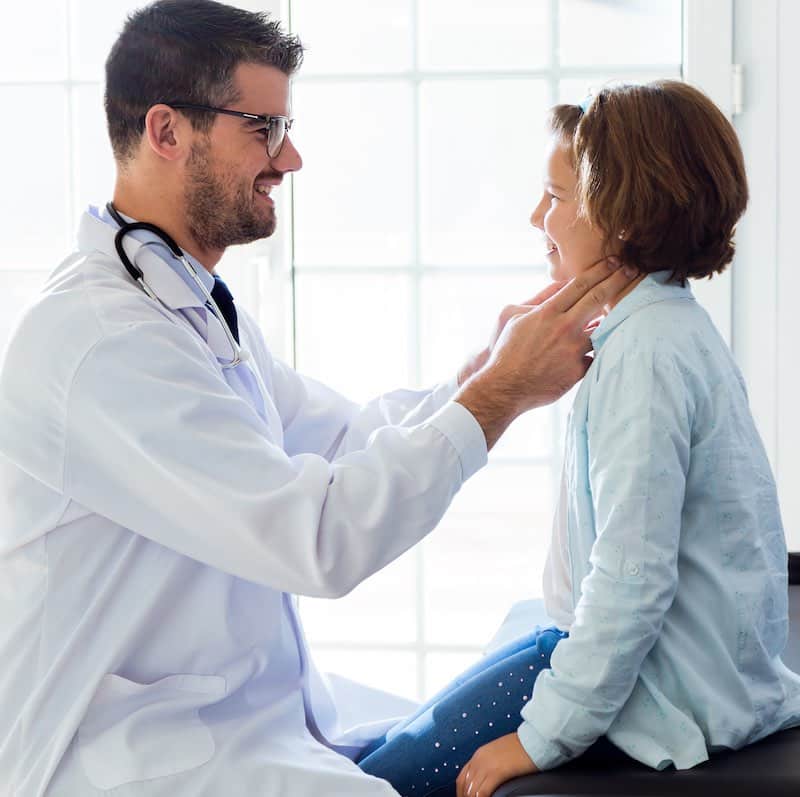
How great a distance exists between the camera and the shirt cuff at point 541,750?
1249 mm

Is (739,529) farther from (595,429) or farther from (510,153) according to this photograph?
(510,153)

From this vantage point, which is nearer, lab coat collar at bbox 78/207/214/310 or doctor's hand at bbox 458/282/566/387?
lab coat collar at bbox 78/207/214/310

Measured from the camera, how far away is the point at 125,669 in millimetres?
1400

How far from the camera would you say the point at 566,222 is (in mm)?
1438

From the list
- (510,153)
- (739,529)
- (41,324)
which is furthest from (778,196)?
(41,324)

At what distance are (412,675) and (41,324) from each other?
1.67 meters

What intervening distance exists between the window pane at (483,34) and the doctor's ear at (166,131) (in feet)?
3.76

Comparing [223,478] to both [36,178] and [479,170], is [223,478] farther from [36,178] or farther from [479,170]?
[36,178]

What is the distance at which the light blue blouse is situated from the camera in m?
1.21

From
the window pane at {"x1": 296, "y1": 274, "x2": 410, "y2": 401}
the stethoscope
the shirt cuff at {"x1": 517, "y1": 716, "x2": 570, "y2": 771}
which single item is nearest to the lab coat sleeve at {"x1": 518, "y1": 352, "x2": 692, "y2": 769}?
the shirt cuff at {"x1": 517, "y1": 716, "x2": 570, "y2": 771}

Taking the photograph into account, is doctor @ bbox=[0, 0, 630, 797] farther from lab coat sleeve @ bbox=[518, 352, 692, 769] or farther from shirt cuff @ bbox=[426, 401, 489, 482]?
lab coat sleeve @ bbox=[518, 352, 692, 769]

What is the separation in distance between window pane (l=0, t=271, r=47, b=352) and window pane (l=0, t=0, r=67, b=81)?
0.38 meters

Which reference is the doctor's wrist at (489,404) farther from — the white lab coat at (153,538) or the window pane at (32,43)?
the window pane at (32,43)

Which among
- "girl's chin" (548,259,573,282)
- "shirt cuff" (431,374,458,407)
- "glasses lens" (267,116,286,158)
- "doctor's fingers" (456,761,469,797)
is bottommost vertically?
"doctor's fingers" (456,761,469,797)
